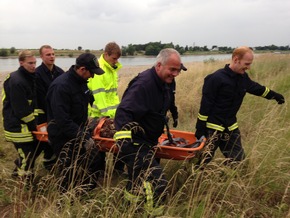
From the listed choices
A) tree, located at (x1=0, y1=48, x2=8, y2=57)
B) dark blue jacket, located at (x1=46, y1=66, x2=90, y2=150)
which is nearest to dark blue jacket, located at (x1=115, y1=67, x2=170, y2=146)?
dark blue jacket, located at (x1=46, y1=66, x2=90, y2=150)

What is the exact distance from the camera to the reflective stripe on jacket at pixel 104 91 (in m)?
4.00

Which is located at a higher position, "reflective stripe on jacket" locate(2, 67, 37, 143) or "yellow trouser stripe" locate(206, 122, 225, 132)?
"reflective stripe on jacket" locate(2, 67, 37, 143)

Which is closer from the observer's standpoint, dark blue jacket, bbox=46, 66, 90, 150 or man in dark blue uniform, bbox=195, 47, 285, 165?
dark blue jacket, bbox=46, 66, 90, 150

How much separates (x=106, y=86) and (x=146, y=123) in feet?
4.87

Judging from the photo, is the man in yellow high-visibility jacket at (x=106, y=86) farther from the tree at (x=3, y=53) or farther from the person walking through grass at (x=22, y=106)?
the tree at (x=3, y=53)

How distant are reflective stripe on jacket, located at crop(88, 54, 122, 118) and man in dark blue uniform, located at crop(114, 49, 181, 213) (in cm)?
126

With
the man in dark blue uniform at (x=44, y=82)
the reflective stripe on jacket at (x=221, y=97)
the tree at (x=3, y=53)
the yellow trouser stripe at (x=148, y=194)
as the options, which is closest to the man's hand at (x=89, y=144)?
the yellow trouser stripe at (x=148, y=194)

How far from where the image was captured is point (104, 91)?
405 centimetres

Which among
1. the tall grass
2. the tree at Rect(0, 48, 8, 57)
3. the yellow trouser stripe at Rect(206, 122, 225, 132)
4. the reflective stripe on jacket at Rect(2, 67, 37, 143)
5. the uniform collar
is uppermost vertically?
the tree at Rect(0, 48, 8, 57)

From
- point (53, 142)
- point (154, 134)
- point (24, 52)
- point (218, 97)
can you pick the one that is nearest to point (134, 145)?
point (154, 134)

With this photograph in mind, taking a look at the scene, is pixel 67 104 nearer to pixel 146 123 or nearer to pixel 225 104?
pixel 146 123

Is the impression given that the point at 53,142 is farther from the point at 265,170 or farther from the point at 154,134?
the point at 265,170

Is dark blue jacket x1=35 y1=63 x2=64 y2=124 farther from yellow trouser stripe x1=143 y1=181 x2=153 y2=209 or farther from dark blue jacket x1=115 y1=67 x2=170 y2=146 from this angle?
yellow trouser stripe x1=143 y1=181 x2=153 y2=209

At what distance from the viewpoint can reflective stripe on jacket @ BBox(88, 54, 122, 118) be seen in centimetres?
400
